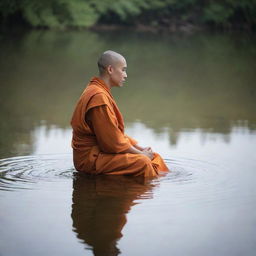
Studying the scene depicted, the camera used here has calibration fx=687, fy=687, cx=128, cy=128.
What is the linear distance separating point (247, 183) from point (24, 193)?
1.79m

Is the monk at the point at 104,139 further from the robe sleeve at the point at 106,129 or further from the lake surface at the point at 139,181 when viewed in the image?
the lake surface at the point at 139,181

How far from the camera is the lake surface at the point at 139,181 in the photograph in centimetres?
401

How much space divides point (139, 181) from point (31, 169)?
3.16 feet

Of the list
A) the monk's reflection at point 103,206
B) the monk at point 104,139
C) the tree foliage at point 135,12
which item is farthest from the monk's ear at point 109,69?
the tree foliage at point 135,12

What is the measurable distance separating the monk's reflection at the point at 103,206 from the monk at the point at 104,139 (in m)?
0.10

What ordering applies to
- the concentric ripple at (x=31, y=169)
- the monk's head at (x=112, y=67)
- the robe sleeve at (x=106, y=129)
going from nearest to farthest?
the concentric ripple at (x=31, y=169)
the robe sleeve at (x=106, y=129)
the monk's head at (x=112, y=67)

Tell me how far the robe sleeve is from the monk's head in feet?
1.12

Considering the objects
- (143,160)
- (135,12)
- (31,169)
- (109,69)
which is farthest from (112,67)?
(135,12)

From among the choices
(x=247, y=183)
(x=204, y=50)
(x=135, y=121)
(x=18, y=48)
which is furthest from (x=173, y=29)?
(x=247, y=183)

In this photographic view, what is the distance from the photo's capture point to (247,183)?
5520 mm

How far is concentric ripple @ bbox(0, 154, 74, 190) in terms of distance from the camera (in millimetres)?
5367

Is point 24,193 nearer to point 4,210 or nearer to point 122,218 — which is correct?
point 4,210

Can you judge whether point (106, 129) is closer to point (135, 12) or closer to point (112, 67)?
point (112, 67)

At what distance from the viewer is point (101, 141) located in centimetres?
557
